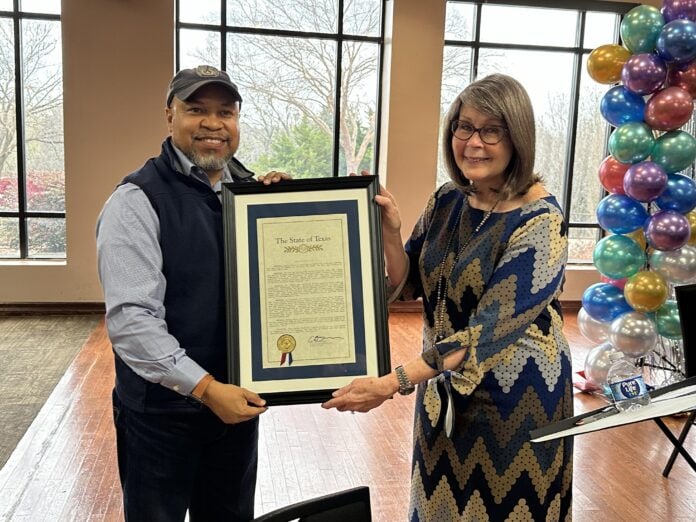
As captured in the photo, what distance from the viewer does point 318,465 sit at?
329cm

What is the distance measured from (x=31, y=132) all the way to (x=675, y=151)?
5586mm

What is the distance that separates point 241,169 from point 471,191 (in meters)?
0.64

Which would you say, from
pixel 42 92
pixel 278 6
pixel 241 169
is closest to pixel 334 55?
pixel 278 6

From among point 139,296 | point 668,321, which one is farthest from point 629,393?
point 668,321

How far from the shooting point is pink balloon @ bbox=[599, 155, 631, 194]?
4043 millimetres

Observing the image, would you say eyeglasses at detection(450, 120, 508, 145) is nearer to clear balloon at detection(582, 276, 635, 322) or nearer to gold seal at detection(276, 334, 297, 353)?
gold seal at detection(276, 334, 297, 353)

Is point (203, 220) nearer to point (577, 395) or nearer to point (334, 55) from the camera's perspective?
point (577, 395)

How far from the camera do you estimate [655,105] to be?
3.79 m

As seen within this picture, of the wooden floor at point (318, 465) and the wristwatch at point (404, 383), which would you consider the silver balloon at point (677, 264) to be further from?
the wristwatch at point (404, 383)

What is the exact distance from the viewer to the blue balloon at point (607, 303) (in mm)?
4074

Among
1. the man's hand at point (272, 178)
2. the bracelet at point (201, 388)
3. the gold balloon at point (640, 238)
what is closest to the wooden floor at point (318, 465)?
the gold balloon at point (640, 238)

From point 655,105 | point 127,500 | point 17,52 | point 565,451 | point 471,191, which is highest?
point 17,52

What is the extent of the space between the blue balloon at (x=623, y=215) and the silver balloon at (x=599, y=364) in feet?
2.60

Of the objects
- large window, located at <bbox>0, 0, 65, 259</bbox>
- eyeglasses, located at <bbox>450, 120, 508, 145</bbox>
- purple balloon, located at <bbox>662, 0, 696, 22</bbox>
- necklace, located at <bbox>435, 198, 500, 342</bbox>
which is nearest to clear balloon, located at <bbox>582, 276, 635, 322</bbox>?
purple balloon, located at <bbox>662, 0, 696, 22</bbox>
